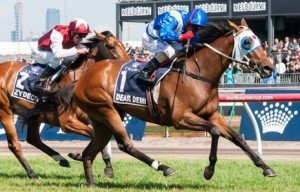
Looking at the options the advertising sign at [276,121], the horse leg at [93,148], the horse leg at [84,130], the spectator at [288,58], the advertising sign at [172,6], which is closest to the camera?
the horse leg at [93,148]

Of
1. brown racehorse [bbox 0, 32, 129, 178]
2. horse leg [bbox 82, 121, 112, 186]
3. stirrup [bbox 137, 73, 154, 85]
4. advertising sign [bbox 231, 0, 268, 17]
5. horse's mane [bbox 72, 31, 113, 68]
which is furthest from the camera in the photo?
advertising sign [bbox 231, 0, 268, 17]

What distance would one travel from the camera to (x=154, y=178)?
970cm

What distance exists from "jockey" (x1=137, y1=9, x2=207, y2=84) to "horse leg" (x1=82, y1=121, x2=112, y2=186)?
83 cm

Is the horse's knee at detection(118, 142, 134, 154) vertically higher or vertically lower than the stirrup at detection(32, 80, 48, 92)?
lower

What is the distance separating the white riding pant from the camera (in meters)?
9.18

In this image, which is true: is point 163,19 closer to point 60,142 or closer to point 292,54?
A: point 60,142

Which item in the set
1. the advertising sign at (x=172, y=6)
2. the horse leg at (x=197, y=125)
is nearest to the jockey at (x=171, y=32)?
the horse leg at (x=197, y=125)

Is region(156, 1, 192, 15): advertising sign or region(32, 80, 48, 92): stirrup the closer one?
region(32, 80, 48, 92): stirrup

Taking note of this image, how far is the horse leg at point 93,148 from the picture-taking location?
915cm

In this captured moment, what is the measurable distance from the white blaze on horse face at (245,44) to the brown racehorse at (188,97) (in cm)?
1

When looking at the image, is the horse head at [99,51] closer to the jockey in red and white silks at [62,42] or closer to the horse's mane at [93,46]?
the horse's mane at [93,46]

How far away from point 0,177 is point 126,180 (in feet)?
5.34

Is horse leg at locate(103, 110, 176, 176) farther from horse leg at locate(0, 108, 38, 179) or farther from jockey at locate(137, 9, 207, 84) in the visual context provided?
horse leg at locate(0, 108, 38, 179)

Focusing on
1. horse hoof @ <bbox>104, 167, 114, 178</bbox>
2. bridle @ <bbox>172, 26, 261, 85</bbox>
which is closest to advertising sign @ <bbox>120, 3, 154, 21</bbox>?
horse hoof @ <bbox>104, 167, 114, 178</bbox>
